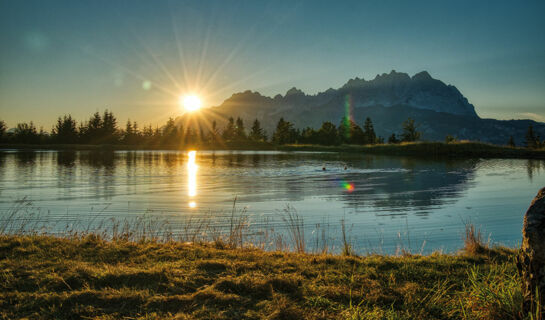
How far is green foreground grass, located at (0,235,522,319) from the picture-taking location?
4504 mm

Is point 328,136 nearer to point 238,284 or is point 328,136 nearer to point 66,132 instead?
point 66,132

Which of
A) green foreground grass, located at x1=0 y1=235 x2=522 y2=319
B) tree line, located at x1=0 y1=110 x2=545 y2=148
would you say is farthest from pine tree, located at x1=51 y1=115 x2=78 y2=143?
green foreground grass, located at x1=0 y1=235 x2=522 y2=319

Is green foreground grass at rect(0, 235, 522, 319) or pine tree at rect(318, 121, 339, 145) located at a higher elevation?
pine tree at rect(318, 121, 339, 145)

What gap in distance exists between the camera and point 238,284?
18.0 ft

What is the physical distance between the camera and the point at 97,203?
16172 millimetres

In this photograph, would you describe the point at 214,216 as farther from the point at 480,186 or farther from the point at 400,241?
the point at 480,186

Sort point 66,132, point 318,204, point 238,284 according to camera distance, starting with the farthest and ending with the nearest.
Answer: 1. point 66,132
2. point 318,204
3. point 238,284

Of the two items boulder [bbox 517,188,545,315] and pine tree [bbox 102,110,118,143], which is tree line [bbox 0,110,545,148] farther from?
boulder [bbox 517,188,545,315]

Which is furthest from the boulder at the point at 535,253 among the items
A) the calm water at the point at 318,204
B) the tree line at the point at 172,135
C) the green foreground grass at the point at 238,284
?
the tree line at the point at 172,135

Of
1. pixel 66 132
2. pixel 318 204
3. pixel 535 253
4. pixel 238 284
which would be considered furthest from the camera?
pixel 66 132

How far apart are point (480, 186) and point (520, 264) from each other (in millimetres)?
23390

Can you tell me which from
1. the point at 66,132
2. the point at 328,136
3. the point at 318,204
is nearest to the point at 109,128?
the point at 66,132

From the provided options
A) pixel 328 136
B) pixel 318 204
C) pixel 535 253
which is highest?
pixel 328 136

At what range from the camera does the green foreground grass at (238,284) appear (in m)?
4.50
